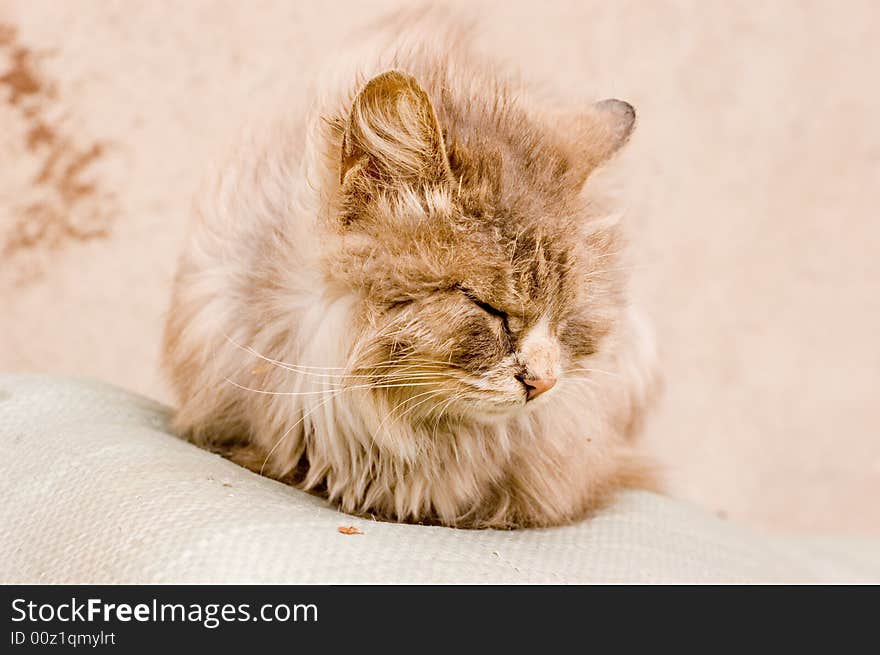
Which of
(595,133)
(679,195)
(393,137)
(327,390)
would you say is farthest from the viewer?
(679,195)

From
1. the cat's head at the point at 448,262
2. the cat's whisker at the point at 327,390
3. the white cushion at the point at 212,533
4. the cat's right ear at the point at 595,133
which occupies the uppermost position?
the cat's right ear at the point at 595,133

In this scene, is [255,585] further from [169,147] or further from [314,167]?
[169,147]

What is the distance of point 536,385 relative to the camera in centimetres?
134

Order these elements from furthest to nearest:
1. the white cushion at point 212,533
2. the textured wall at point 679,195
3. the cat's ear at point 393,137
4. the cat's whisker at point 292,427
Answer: the textured wall at point 679,195 → the cat's whisker at point 292,427 → the cat's ear at point 393,137 → the white cushion at point 212,533

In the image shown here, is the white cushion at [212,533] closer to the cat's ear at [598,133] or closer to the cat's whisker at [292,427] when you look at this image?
the cat's whisker at [292,427]

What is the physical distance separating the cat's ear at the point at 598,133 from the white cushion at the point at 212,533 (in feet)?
2.12

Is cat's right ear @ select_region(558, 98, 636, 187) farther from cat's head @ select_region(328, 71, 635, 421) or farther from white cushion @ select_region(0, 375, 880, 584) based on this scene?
white cushion @ select_region(0, 375, 880, 584)

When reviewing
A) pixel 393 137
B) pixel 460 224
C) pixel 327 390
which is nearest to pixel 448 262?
pixel 460 224

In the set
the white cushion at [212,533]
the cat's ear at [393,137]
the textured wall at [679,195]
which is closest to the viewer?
the white cushion at [212,533]

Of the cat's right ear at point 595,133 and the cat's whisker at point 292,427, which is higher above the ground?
the cat's right ear at point 595,133

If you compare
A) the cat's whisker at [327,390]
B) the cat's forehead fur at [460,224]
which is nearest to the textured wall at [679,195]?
the cat's whisker at [327,390]

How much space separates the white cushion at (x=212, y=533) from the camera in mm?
1143

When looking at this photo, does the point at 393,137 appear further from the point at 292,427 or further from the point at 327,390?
the point at 292,427

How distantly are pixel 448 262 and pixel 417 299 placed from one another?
0.24ft
